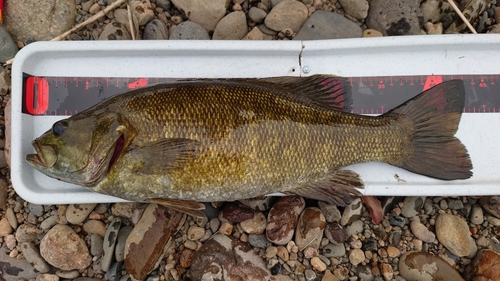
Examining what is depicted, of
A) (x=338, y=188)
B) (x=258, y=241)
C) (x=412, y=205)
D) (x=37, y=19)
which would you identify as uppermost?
(x=37, y=19)

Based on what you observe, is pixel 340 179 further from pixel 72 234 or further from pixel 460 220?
pixel 72 234

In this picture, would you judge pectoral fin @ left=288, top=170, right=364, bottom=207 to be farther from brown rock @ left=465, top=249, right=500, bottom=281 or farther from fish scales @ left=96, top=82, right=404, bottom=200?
brown rock @ left=465, top=249, right=500, bottom=281

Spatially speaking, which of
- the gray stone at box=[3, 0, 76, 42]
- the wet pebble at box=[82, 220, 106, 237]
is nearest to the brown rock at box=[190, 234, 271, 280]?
the wet pebble at box=[82, 220, 106, 237]

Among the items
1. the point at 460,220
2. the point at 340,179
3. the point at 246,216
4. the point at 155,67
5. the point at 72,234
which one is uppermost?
the point at 155,67

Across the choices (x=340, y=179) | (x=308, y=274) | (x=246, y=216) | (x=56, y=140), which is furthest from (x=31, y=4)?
(x=308, y=274)

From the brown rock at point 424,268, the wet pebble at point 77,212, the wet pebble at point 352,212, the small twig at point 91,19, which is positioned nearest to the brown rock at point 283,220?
the wet pebble at point 352,212

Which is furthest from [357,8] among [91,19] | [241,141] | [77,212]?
[77,212]

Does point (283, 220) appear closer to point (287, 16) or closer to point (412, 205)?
point (412, 205)
